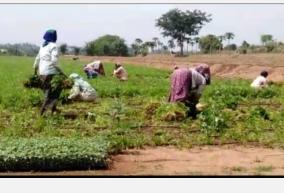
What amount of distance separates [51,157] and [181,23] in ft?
239

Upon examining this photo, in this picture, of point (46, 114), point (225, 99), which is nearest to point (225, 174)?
point (46, 114)

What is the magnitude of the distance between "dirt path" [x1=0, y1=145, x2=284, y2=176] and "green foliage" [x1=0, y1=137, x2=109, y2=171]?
0.14m

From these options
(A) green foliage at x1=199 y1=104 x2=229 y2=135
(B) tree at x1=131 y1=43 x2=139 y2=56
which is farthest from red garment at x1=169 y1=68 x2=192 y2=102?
(B) tree at x1=131 y1=43 x2=139 y2=56

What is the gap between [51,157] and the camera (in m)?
6.59

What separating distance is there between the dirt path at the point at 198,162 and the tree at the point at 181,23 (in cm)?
6996

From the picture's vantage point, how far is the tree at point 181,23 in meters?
77.6

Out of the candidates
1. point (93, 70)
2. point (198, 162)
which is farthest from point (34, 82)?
point (93, 70)

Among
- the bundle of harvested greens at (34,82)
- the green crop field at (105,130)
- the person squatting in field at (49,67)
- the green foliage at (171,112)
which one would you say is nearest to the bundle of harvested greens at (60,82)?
the person squatting in field at (49,67)

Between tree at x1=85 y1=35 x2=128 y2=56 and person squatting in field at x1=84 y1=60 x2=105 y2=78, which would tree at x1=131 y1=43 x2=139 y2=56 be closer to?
tree at x1=85 y1=35 x2=128 y2=56

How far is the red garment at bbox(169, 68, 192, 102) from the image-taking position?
36.0 feet

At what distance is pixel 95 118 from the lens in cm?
1076

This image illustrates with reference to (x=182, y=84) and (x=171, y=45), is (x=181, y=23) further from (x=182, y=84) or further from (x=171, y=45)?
(x=182, y=84)

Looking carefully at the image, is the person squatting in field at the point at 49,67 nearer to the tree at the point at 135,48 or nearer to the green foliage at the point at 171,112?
the green foliage at the point at 171,112

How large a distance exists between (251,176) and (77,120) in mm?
5047
